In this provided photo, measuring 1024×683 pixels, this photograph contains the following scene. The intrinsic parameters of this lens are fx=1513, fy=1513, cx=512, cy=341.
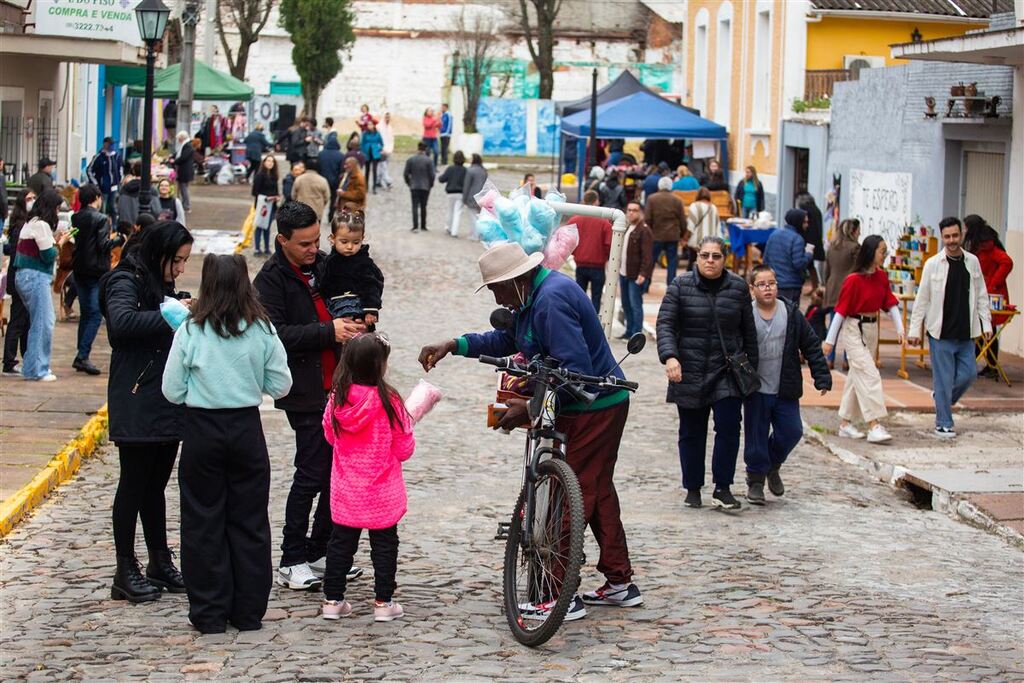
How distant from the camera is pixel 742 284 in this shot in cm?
988

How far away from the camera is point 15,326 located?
1378 cm

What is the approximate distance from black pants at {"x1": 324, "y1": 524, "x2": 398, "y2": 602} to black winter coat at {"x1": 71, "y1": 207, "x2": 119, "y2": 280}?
7968mm

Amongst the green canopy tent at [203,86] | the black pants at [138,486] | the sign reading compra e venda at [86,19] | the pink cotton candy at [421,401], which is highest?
the green canopy tent at [203,86]

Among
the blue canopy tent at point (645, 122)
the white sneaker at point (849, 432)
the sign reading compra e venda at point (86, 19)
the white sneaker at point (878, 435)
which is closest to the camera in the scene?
the white sneaker at point (878, 435)

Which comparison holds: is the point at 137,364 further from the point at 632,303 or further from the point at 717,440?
the point at 632,303

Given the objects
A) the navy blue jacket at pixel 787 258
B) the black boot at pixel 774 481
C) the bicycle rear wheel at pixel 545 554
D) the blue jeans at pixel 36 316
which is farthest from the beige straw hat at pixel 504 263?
the navy blue jacket at pixel 787 258

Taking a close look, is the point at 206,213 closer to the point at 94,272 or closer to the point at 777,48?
the point at 777,48

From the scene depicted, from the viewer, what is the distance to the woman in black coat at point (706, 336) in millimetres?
9805

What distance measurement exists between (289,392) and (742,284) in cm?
363

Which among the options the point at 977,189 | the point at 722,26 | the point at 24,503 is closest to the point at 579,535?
the point at 24,503

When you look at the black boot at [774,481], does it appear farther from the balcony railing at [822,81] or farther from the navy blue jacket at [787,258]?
the balcony railing at [822,81]

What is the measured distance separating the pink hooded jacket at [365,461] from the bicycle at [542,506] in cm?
58

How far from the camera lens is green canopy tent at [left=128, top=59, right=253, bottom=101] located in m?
33.2

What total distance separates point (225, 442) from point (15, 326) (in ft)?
25.0
